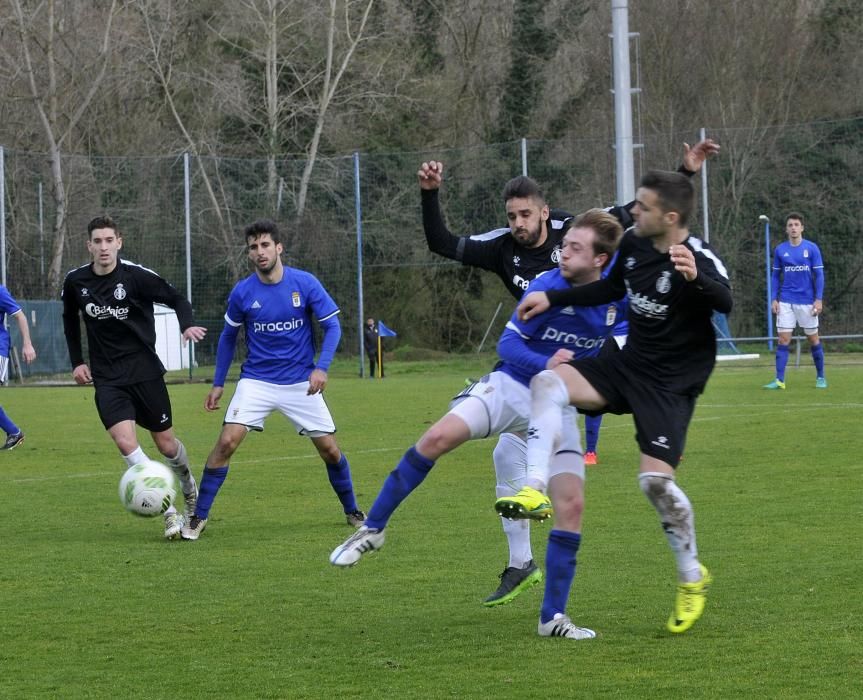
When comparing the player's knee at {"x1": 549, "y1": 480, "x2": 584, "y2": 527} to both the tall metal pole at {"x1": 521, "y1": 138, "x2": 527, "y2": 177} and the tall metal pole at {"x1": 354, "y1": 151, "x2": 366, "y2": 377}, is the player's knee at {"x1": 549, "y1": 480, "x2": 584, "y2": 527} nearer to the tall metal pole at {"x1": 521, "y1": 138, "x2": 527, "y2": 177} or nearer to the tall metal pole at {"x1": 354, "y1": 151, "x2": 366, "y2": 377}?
the tall metal pole at {"x1": 354, "y1": 151, "x2": 366, "y2": 377}

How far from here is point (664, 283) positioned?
18.2ft

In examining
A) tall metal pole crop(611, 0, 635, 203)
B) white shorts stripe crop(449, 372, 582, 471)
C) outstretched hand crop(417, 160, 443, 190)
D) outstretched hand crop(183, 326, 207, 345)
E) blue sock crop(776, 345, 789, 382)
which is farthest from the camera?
blue sock crop(776, 345, 789, 382)

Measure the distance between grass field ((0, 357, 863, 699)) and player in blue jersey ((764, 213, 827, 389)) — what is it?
711cm

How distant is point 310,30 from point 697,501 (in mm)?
31969

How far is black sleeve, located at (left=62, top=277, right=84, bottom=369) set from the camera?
30.1ft

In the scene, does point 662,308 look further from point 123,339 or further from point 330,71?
point 330,71

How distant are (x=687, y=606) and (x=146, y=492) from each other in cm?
361

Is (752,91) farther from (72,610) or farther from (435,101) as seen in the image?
(72,610)

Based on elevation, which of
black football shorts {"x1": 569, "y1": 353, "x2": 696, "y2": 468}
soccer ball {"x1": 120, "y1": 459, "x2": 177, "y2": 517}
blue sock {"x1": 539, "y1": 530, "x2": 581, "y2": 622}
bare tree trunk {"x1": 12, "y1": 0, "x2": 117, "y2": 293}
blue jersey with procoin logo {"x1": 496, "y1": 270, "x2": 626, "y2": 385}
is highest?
bare tree trunk {"x1": 12, "y1": 0, "x2": 117, "y2": 293}

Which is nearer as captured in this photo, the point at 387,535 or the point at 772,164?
the point at 387,535

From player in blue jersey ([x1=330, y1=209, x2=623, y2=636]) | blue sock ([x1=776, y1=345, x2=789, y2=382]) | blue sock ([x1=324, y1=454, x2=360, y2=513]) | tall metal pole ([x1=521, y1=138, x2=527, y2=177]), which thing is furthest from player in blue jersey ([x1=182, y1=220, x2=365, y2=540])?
tall metal pole ([x1=521, y1=138, x2=527, y2=177])

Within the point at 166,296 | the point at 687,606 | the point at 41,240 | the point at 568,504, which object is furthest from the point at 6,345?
the point at 41,240

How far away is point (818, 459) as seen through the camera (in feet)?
38.1

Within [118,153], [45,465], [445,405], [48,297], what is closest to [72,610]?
[45,465]
